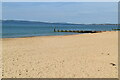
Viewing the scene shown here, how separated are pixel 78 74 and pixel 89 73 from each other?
0.46m

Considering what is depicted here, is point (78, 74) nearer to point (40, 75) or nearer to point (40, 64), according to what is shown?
point (40, 75)

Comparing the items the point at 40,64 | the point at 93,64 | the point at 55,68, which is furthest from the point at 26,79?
the point at 93,64

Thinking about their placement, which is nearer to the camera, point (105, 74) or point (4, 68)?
point (105, 74)

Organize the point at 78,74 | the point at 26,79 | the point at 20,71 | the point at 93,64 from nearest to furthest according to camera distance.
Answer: the point at 26,79 → the point at 78,74 → the point at 20,71 → the point at 93,64

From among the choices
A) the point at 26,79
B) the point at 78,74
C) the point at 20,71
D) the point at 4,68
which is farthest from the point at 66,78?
the point at 4,68

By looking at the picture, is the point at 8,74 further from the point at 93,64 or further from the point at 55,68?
the point at 93,64

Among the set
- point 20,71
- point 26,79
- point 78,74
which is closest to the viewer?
point 26,79

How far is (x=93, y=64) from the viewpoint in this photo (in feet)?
31.2

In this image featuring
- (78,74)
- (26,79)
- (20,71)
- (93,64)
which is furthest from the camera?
(93,64)

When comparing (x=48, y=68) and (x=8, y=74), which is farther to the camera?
(x=48, y=68)

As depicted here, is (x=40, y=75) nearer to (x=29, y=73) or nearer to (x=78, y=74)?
(x=29, y=73)

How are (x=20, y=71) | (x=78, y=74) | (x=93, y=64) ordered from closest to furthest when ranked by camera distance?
(x=78, y=74)
(x=20, y=71)
(x=93, y=64)

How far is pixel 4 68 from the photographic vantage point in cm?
880

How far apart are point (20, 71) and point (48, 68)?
119 centimetres
